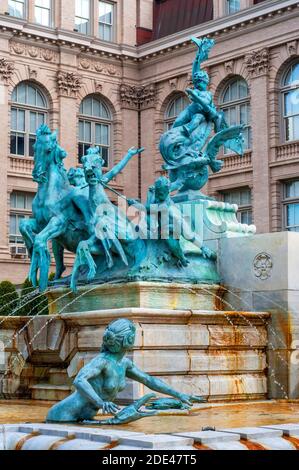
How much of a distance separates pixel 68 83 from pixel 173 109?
254 inches

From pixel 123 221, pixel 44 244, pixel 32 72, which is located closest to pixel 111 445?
pixel 123 221

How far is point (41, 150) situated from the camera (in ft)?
60.7

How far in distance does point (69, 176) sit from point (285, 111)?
3164cm

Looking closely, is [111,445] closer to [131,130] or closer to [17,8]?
[17,8]

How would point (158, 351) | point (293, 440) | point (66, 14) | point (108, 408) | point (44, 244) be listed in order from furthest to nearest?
point (66, 14), point (44, 244), point (158, 351), point (108, 408), point (293, 440)

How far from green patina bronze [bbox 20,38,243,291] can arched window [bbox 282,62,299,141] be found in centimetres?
2951

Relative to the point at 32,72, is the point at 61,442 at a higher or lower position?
lower

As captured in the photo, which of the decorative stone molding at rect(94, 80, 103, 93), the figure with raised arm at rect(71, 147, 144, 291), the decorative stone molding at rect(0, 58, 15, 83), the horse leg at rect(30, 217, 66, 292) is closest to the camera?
the figure with raised arm at rect(71, 147, 144, 291)

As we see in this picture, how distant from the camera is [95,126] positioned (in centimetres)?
5562

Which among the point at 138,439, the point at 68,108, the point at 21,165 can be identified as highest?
the point at 68,108

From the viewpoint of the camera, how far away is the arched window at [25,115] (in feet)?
169

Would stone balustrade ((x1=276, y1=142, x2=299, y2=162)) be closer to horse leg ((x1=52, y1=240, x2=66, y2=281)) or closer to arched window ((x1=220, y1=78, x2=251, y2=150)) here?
arched window ((x1=220, y1=78, x2=251, y2=150))

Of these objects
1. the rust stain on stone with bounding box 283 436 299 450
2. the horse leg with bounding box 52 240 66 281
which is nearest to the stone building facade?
the horse leg with bounding box 52 240 66 281

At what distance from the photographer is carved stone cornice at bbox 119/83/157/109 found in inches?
2231
